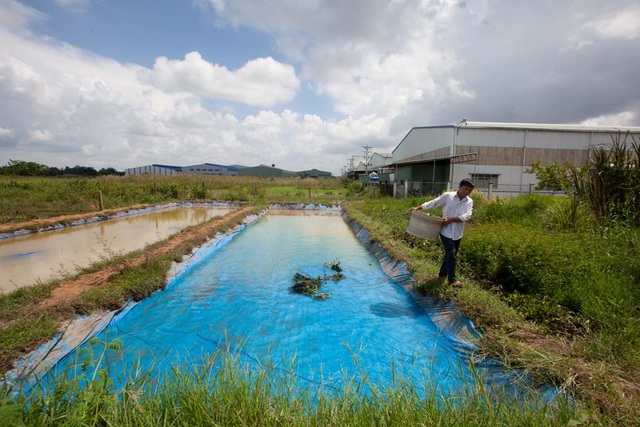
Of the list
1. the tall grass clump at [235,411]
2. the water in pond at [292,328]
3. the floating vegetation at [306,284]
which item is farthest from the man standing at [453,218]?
the tall grass clump at [235,411]

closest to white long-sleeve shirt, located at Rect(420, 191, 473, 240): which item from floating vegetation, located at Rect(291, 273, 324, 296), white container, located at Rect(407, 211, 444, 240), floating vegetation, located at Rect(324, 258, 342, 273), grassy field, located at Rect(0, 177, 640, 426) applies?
white container, located at Rect(407, 211, 444, 240)

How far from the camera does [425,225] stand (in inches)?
201

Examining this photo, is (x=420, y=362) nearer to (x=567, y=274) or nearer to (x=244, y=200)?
(x=567, y=274)

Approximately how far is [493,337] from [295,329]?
8.00 ft

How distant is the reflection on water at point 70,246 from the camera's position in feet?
21.8

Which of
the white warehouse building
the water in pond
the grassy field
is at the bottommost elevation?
the water in pond

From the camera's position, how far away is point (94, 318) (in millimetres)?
4438

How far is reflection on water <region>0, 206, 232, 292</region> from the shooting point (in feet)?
21.8

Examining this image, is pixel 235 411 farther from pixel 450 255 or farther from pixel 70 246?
pixel 70 246

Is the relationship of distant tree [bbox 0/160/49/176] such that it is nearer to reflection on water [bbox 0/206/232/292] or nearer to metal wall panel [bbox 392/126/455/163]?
reflection on water [bbox 0/206/232/292]

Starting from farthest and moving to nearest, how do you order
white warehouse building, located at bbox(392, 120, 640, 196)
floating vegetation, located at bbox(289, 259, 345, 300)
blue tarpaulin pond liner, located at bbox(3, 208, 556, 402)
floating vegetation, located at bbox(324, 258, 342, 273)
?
white warehouse building, located at bbox(392, 120, 640, 196) < floating vegetation, located at bbox(324, 258, 342, 273) < floating vegetation, located at bbox(289, 259, 345, 300) < blue tarpaulin pond liner, located at bbox(3, 208, 556, 402)

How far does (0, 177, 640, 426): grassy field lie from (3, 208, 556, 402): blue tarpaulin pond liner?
21 cm

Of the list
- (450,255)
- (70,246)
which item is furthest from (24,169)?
(450,255)

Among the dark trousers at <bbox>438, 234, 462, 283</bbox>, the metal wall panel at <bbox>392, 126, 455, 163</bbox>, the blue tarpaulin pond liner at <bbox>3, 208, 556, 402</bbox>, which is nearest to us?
the blue tarpaulin pond liner at <bbox>3, 208, 556, 402</bbox>
